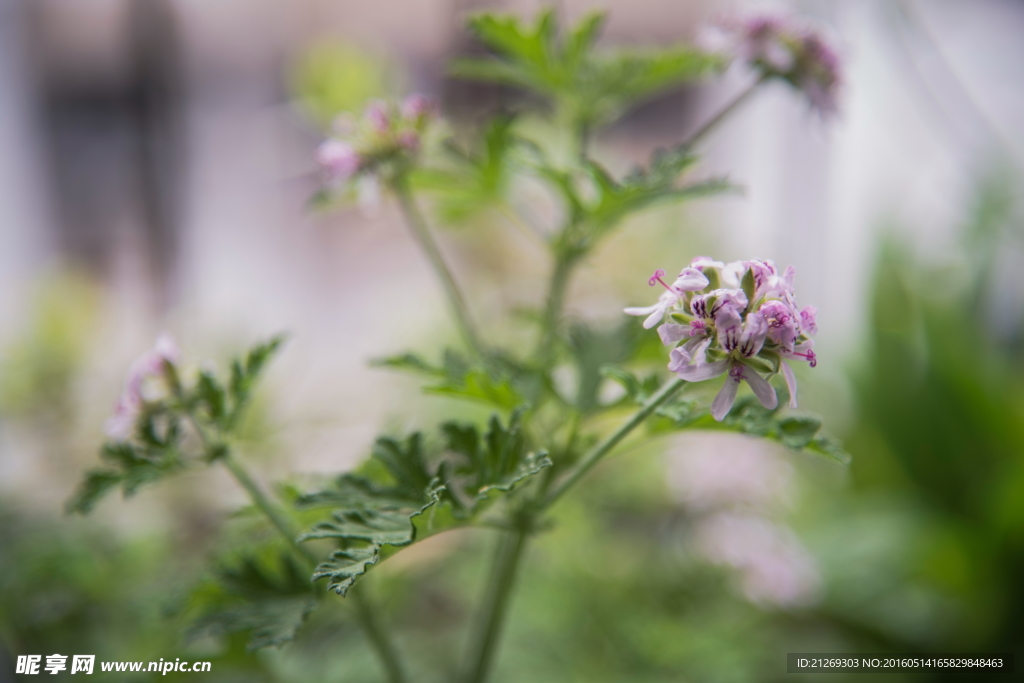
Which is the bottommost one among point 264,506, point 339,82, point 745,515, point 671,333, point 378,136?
point 745,515

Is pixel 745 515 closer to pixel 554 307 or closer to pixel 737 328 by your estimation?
pixel 554 307

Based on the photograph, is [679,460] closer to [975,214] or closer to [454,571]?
[454,571]

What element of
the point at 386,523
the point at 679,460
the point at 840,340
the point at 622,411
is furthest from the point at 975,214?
the point at 386,523

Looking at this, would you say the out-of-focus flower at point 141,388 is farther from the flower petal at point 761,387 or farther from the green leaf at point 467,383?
the flower petal at point 761,387

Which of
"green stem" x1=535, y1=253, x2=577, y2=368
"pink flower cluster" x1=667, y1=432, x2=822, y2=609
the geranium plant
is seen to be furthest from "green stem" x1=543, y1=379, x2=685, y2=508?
"pink flower cluster" x1=667, y1=432, x2=822, y2=609

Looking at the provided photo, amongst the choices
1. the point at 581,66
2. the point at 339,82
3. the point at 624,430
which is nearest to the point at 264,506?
the point at 624,430

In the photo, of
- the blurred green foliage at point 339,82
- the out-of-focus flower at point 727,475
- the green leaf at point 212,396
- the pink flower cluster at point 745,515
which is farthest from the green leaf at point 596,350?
the blurred green foliage at point 339,82

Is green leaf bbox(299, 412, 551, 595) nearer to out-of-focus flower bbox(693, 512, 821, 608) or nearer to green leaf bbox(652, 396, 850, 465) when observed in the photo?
green leaf bbox(652, 396, 850, 465)
